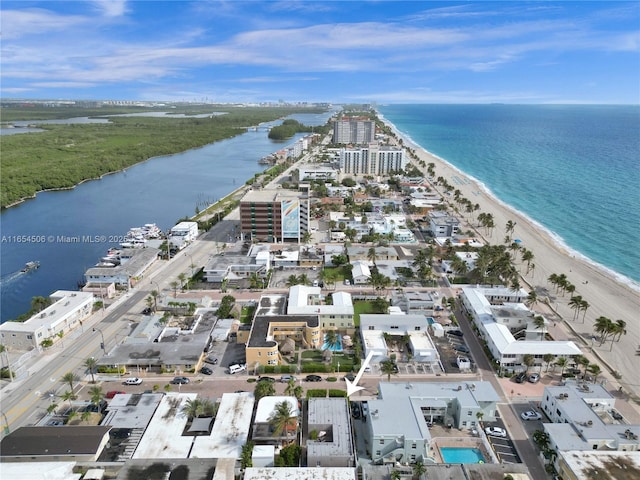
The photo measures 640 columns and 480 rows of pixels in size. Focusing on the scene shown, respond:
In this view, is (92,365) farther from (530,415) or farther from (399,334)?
(530,415)

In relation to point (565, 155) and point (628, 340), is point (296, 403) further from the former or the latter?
point (565, 155)

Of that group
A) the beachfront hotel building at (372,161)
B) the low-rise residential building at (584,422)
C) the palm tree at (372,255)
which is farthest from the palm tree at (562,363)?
the beachfront hotel building at (372,161)

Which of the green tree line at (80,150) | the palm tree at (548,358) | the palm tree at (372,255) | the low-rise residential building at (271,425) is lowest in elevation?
the low-rise residential building at (271,425)

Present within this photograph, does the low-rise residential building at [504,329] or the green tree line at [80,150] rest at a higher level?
the green tree line at [80,150]

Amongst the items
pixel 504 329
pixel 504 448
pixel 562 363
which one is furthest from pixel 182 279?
pixel 562 363

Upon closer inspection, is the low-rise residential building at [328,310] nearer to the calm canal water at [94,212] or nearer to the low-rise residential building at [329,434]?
the low-rise residential building at [329,434]
